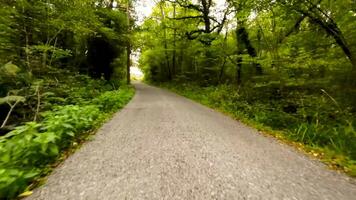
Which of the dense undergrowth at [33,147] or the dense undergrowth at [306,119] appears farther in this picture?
the dense undergrowth at [306,119]

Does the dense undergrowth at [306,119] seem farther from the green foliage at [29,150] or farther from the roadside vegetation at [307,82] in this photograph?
the green foliage at [29,150]

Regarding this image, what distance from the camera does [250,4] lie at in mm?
8047

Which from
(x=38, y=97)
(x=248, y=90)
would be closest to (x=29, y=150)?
(x=38, y=97)

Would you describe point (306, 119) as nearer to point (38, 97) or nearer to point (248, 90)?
point (248, 90)

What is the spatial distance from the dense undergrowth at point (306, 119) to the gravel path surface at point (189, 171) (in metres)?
0.69

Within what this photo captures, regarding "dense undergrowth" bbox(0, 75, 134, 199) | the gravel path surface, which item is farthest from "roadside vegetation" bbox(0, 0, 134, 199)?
the gravel path surface

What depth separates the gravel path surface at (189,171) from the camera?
2.73 metres

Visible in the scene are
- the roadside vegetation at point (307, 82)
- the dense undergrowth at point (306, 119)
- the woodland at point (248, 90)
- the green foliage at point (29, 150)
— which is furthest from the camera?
the roadside vegetation at point (307, 82)

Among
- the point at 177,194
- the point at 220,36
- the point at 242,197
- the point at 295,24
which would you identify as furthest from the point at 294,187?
the point at 220,36

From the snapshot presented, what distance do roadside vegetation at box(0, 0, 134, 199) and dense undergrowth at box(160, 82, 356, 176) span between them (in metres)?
4.57

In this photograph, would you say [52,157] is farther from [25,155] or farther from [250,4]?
[250,4]

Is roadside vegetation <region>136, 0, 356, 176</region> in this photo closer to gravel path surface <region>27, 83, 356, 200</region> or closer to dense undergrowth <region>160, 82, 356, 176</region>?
dense undergrowth <region>160, 82, 356, 176</region>

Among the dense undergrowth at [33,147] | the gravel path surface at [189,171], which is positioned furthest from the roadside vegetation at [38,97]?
the gravel path surface at [189,171]

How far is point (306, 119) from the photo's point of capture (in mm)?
6898
